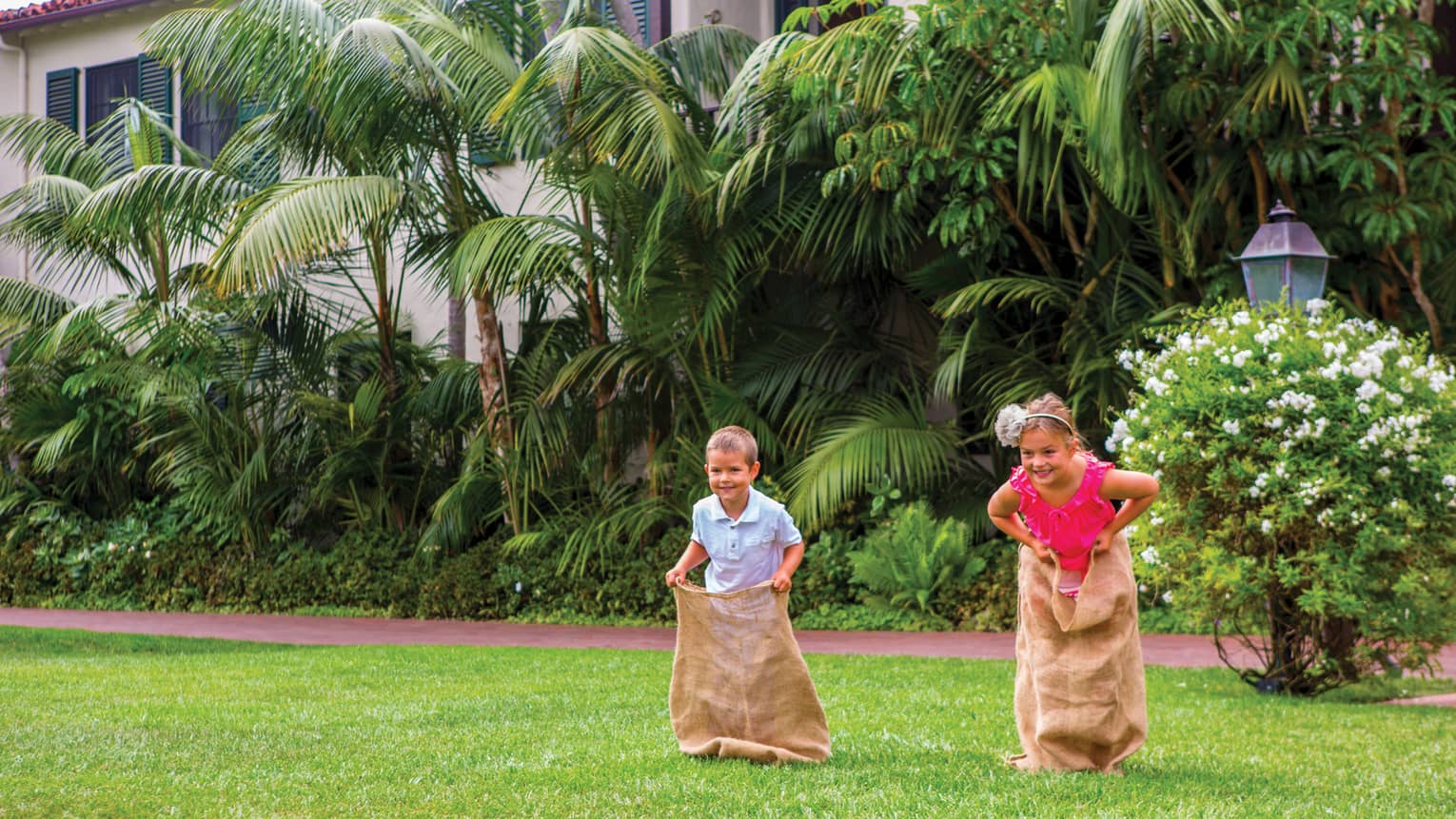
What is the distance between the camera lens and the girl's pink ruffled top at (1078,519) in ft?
17.9

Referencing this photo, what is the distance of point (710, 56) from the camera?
573 inches

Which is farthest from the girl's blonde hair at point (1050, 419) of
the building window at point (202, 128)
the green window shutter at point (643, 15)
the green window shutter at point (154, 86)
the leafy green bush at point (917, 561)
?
the green window shutter at point (154, 86)

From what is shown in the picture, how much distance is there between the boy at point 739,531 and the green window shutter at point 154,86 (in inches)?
669

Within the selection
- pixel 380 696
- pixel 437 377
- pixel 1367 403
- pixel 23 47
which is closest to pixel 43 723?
pixel 380 696

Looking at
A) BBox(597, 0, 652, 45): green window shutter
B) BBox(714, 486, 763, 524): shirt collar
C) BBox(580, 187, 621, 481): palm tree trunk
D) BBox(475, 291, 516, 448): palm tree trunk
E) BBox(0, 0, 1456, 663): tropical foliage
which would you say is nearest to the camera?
BBox(714, 486, 763, 524): shirt collar

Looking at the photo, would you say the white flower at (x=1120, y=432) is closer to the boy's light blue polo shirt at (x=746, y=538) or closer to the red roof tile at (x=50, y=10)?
the boy's light blue polo shirt at (x=746, y=538)

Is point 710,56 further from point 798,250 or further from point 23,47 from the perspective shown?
point 23,47

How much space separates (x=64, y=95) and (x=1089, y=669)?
66.3 ft

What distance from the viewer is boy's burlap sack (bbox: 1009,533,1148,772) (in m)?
5.32

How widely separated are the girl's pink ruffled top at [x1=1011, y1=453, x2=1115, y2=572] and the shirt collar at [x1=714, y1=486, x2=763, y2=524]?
3.25 feet

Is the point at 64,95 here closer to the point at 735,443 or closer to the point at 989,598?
the point at 989,598

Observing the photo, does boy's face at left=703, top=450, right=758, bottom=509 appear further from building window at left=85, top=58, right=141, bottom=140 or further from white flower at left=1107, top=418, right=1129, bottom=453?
building window at left=85, top=58, right=141, bottom=140

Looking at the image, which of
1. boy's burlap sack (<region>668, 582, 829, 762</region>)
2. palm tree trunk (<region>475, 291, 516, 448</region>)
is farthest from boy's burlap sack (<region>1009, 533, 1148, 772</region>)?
palm tree trunk (<region>475, 291, 516, 448</region>)

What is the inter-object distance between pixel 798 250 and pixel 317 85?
4.49m
